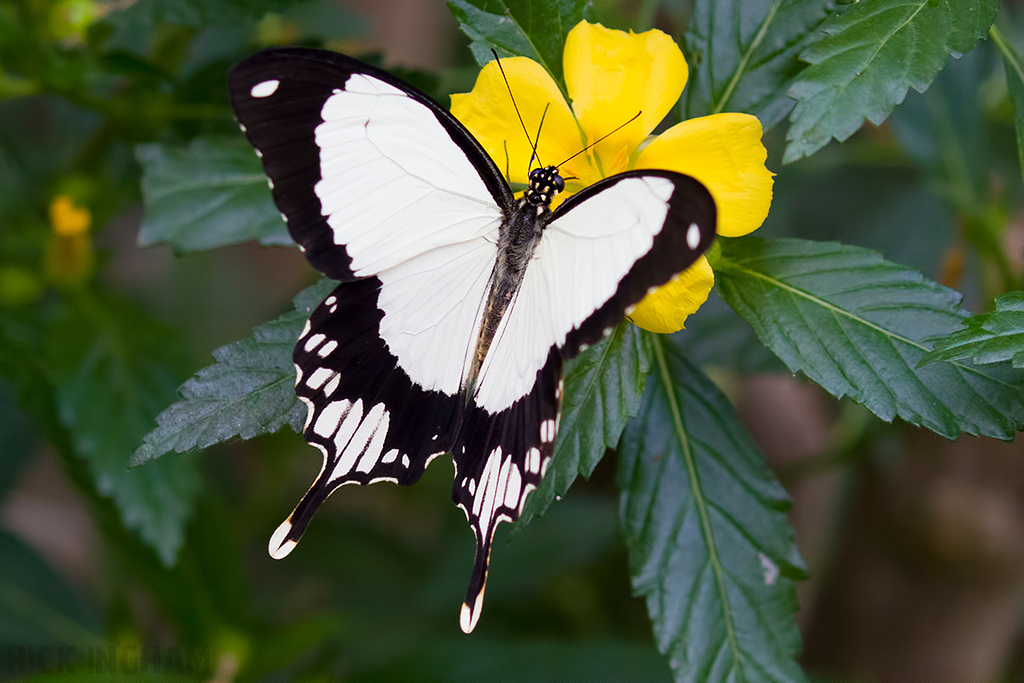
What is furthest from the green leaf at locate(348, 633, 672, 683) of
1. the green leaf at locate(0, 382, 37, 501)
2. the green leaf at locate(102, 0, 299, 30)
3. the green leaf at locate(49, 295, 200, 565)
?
the green leaf at locate(102, 0, 299, 30)

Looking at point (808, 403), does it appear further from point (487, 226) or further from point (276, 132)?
point (276, 132)

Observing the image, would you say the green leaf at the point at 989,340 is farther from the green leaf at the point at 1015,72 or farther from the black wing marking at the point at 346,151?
the black wing marking at the point at 346,151

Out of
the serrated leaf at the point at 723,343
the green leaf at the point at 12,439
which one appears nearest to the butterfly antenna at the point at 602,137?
the serrated leaf at the point at 723,343

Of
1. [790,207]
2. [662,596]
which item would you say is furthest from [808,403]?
[662,596]

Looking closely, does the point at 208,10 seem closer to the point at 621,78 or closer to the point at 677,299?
the point at 621,78

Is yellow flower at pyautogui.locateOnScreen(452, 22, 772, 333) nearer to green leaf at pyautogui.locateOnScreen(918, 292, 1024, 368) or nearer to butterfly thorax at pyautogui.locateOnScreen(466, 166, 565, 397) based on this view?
butterfly thorax at pyautogui.locateOnScreen(466, 166, 565, 397)

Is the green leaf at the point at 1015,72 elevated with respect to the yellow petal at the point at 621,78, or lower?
lower

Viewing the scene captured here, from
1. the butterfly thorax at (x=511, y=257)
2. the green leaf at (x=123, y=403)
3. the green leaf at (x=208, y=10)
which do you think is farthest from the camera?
the green leaf at (x=123, y=403)
